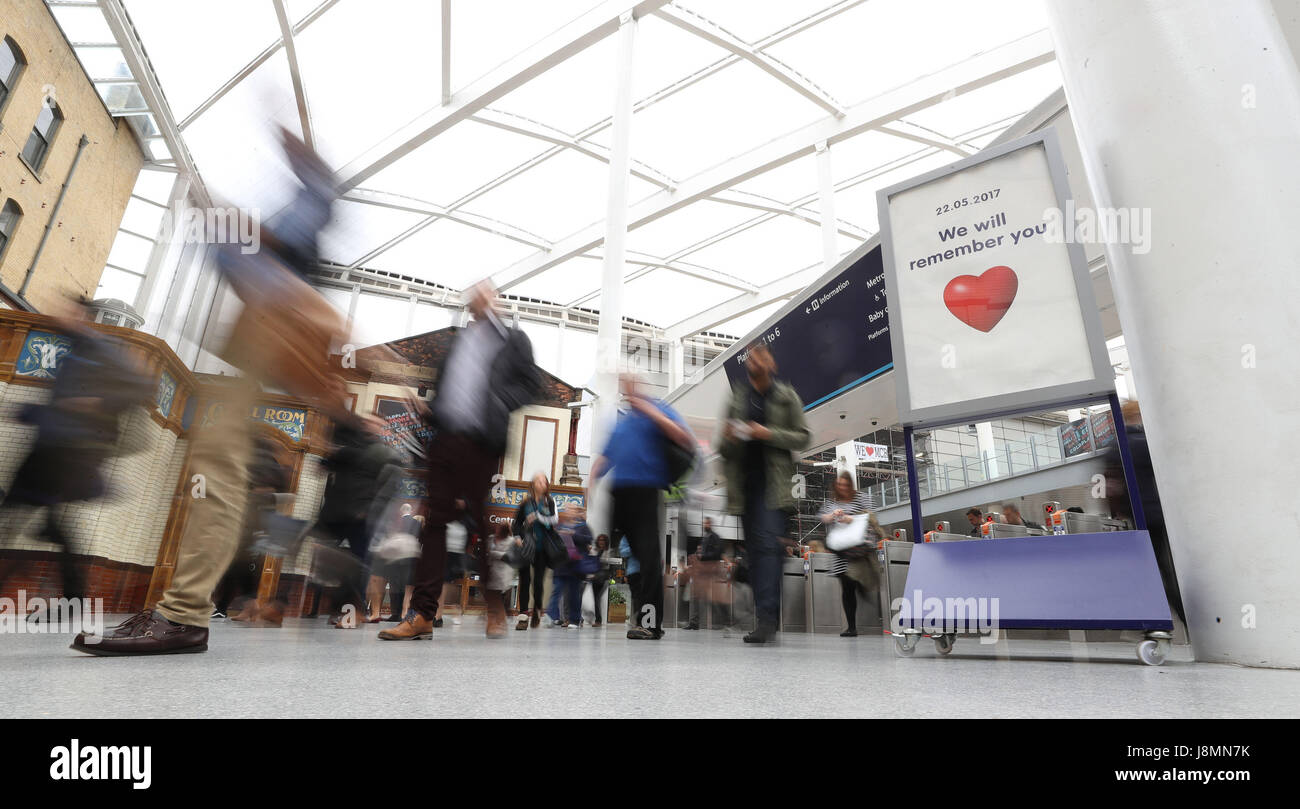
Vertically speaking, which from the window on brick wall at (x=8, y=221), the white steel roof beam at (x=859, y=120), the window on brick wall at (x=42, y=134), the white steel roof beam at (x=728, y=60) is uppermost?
the white steel roof beam at (x=728, y=60)

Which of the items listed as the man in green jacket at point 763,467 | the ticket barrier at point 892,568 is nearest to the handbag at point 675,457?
the man in green jacket at point 763,467

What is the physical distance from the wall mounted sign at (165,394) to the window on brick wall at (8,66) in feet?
24.7

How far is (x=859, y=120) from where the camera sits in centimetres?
1602

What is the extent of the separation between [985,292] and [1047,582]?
4.61 feet

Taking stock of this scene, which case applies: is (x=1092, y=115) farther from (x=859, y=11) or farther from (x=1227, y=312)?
(x=859, y=11)

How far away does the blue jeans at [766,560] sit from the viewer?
165 inches

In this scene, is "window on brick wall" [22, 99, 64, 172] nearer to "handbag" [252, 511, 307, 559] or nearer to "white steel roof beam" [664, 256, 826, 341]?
"handbag" [252, 511, 307, 559]

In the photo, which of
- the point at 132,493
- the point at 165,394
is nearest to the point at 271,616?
the point at 132,493

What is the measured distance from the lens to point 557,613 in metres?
8.00

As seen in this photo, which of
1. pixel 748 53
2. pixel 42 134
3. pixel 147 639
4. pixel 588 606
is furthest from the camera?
pixel 748 53

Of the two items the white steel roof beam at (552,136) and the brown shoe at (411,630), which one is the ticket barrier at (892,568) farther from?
the white steel roof beam at (552,136)

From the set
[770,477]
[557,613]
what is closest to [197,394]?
[557,613]

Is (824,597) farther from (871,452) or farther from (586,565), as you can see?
(871,452)

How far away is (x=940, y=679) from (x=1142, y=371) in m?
1.85
